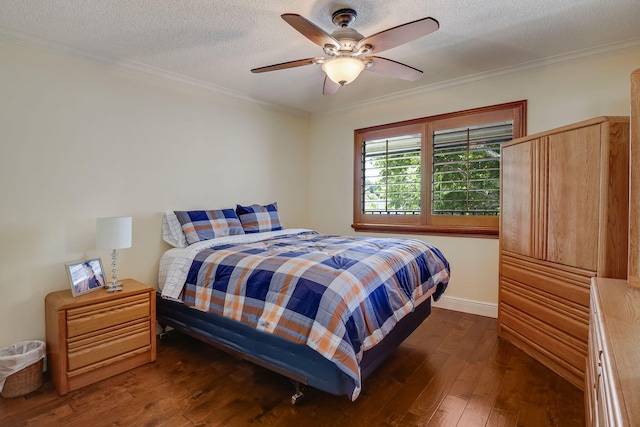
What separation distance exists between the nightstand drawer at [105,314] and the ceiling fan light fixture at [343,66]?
81.8 inches

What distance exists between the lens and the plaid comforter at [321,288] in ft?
5.45

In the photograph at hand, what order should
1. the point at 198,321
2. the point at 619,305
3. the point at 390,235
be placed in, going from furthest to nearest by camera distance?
the point at 390,235 < the point at 198,321 < the point at 619,305

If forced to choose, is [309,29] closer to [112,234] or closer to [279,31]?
[279,31]

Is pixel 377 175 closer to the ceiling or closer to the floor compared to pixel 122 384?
closer to the ceiling

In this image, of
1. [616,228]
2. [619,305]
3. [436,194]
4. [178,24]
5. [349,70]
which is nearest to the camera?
[619,305]

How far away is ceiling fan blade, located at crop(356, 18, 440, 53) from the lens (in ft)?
5.52

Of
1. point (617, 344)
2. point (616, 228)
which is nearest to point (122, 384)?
point (617, 344)

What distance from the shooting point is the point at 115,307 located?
225 centimetres

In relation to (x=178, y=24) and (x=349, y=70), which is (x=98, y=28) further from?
(x=349, y=70)

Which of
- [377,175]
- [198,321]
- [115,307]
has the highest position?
[377,175]

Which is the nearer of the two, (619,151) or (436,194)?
(619,151)

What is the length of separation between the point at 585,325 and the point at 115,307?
10.1 ft

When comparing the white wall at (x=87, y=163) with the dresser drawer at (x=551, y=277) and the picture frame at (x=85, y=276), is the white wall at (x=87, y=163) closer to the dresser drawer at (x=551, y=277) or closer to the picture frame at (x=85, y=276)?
the picture frame at (x=85, y=276)

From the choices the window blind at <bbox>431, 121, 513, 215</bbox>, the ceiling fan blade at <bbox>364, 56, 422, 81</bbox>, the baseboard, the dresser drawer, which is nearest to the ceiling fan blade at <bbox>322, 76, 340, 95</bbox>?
the ceiling fan blade at <bbox>364, 56, 422, 81</bbox>
